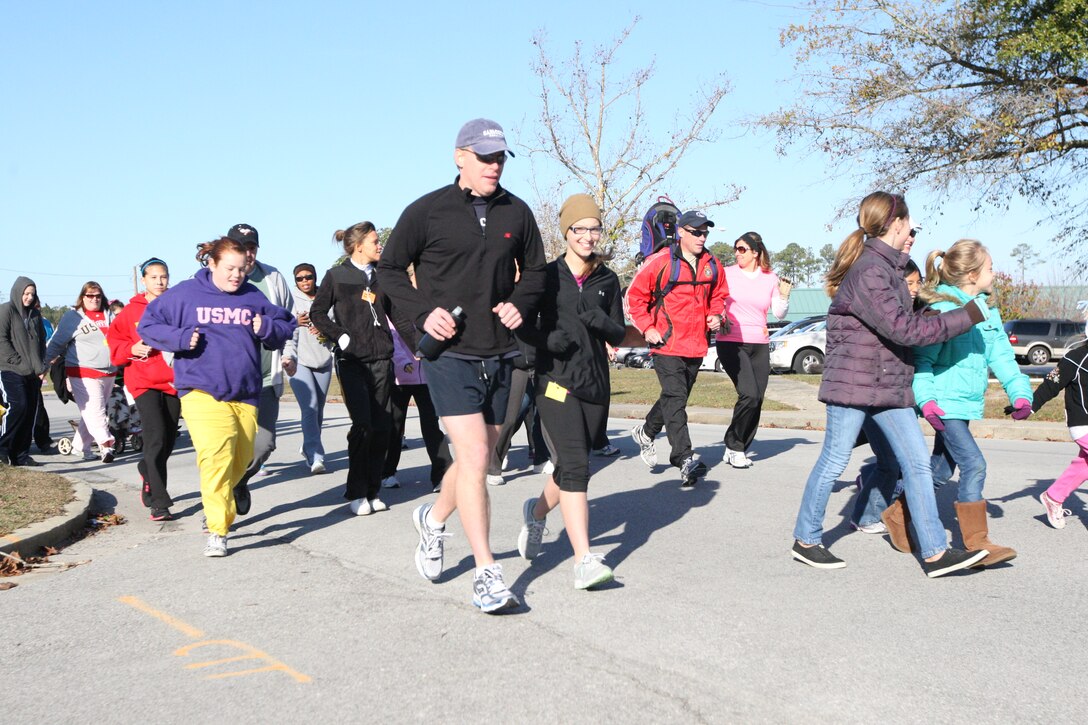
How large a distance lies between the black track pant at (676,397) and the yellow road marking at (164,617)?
14.2 ft

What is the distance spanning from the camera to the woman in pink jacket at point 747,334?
9516mm

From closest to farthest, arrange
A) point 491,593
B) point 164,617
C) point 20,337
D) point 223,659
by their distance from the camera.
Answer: point 223,659
point 491,593
point 164,617
point 20,337

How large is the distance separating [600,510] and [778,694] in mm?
3920

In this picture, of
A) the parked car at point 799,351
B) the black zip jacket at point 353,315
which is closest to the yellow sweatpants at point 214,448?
the black zip jacket at point 353,315

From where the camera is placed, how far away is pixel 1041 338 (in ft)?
124

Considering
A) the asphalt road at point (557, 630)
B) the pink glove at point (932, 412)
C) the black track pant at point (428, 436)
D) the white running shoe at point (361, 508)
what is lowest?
the asphalt road at point (557, 630)

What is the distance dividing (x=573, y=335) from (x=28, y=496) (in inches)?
195

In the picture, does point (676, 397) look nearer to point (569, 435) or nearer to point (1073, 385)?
point (1073, 385)

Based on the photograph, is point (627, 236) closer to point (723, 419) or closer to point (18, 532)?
point (723, 419)

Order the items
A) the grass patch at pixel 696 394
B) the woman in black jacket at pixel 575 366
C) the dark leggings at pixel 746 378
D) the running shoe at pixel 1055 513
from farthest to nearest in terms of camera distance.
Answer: the grass patch at pixel 696 394 → the dark leggings at pixel 746 378 → the running shoe at pixel 1055 513 → the woman in black jacket at pixel 575 366

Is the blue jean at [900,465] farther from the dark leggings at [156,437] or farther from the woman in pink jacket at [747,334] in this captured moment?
the dark leggings at [156,437]

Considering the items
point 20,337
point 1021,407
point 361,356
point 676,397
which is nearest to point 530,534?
point 361,356

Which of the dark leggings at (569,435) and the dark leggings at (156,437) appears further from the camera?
the dark leggings at (156,437)

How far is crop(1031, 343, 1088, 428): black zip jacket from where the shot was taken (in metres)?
6.89
